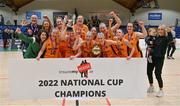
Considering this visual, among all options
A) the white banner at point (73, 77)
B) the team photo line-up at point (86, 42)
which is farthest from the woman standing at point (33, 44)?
the white banner at point (73, 77)

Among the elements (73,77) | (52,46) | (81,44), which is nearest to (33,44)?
(52,46)

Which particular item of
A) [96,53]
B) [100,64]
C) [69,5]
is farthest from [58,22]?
[69,5]

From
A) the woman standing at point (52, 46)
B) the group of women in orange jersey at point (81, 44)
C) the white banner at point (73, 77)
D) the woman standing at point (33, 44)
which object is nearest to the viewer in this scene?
the white banner at point (73, 77)

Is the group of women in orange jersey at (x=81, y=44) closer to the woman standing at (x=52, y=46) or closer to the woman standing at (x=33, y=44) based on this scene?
the woman standing at (x=52, y=46)

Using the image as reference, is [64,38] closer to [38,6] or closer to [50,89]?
[50,89]

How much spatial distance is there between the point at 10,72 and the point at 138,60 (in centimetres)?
208

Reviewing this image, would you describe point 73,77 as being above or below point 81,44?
below

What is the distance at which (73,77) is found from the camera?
20.1 ft

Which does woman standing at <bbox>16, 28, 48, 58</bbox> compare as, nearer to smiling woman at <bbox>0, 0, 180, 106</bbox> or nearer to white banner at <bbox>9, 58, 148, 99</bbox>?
smiling woman at <bbox>0, 0, 180, 106</bbox>

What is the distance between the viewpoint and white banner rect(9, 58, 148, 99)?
610cm

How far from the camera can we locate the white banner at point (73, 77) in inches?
240

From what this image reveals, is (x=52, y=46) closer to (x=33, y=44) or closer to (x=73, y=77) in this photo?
(x=33, y=44)

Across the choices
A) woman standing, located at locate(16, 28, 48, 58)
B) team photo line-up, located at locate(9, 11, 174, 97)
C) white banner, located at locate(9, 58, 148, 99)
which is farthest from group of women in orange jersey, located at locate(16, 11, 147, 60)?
white banner, located at locate(9, 58, 148, 99)

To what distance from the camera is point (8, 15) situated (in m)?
33.9
